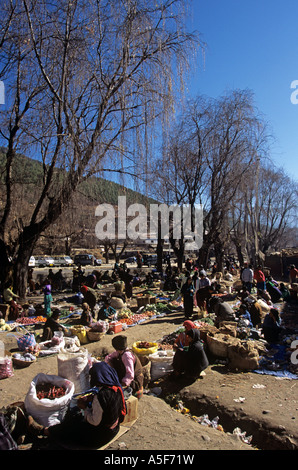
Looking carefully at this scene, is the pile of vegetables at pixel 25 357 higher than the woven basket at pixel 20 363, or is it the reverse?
the pile of vegetables at pixel 25 357

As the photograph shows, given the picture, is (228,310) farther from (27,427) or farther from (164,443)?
(27,427)

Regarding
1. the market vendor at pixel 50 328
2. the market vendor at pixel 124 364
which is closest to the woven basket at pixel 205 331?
the market vendor at pixel 124 364

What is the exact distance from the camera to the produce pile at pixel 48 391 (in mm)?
4277

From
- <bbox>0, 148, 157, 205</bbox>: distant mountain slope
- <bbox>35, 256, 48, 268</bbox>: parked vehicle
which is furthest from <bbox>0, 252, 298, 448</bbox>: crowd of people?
<bbox>35, 256, 48, 268</bbox>: parked vehicle

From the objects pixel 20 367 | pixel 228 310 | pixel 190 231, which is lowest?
pixel 20 367

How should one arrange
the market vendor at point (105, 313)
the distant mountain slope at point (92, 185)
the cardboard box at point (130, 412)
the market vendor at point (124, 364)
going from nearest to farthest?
the cardboard box at point (130, 412) < the market vendor at point (124, 364) < the distant mountain slope at point (92, 185) < the market vendor at point (105, 313)

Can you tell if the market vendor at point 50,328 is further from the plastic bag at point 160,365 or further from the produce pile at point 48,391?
the produce pile at point 48,391

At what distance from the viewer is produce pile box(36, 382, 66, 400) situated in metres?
4.28

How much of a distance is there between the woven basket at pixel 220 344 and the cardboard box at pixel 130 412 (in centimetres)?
294

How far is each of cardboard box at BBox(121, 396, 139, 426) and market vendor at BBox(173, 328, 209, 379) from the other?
1720 millimetres

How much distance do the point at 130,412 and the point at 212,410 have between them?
4.64 feet

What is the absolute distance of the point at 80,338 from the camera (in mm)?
8398
